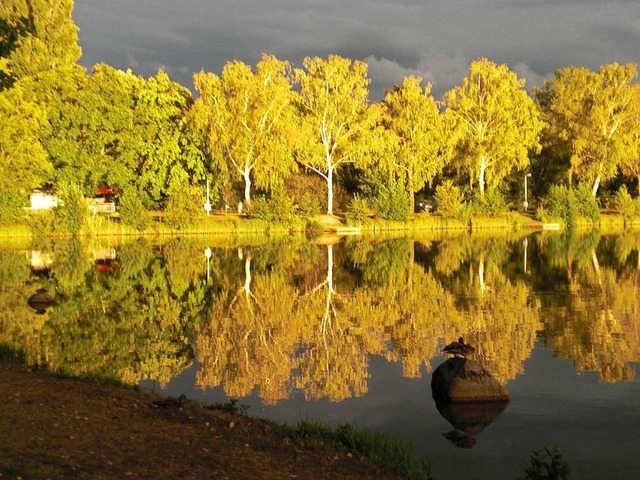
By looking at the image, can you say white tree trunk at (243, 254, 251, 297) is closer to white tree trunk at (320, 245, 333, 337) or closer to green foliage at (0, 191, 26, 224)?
white tree trunk at (320, 245, 333, 337)

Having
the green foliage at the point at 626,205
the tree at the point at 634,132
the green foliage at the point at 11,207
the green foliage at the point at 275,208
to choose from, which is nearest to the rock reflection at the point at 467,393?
the green foliage at the point at 11,207

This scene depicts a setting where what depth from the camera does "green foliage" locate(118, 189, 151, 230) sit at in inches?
2349

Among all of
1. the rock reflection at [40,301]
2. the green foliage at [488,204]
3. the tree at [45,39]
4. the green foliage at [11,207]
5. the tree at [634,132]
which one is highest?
the tree at [45,39]

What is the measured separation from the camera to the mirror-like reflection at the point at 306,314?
1570 cm

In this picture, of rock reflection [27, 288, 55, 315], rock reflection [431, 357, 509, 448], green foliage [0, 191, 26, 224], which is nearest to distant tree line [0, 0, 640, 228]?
green foliage [0, 191, 26, 224]

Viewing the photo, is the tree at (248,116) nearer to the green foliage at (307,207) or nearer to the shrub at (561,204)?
the green foliage at (307,207)

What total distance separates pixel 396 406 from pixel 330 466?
A: 4891mm

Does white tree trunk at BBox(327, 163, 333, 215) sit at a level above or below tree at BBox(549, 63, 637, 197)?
below

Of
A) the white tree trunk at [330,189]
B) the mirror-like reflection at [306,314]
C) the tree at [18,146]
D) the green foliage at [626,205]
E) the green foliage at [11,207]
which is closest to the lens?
the mirror-like reflection at [306,314]

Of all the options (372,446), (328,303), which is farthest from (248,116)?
(372,446)

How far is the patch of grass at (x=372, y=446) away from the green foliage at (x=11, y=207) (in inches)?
2022

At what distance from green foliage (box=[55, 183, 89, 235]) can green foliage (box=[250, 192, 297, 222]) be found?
47.9 ft

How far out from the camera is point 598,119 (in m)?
79.2

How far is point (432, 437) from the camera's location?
37.5ft
